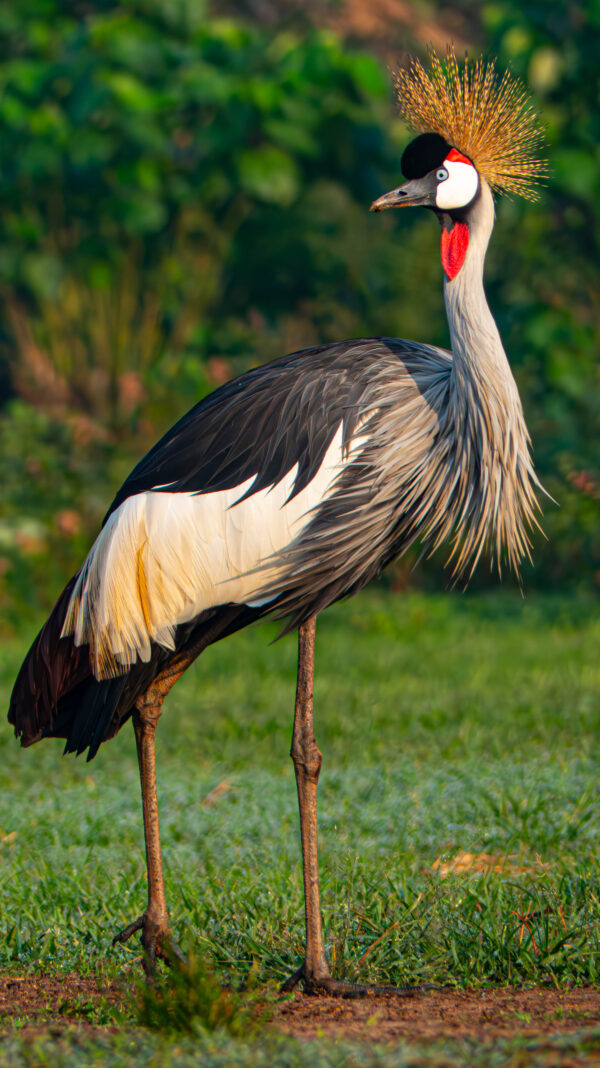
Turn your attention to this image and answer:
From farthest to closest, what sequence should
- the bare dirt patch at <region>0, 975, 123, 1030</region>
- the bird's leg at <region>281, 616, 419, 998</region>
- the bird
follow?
the bird < the bird's leg at <region>281, 616, 419, 998</region> < the bare dirt patch at <region>0, 975, 123, 1030</region>

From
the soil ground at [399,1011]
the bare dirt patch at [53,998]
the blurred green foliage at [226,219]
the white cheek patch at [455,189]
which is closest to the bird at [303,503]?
the white cheek patch at [455,189]

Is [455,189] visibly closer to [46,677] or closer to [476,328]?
[476,328]

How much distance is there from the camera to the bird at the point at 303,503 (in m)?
3.40

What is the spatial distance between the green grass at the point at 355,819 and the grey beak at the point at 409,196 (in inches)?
72.2

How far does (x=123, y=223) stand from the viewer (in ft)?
38.7

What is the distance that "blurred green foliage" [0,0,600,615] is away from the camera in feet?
36.0

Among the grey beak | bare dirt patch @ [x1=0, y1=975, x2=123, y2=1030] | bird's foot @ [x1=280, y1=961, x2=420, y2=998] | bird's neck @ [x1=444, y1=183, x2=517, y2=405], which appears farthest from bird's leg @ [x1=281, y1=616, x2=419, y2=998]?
the grey beak

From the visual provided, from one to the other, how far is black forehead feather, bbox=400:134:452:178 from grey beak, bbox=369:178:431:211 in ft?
0.11

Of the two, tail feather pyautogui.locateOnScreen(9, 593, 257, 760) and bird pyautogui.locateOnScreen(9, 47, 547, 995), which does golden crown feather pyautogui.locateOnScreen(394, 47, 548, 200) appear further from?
tail feather pyautogui.locateOnScreen(9, 593, 257, 760)

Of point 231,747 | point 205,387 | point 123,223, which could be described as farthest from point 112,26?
point 231,747

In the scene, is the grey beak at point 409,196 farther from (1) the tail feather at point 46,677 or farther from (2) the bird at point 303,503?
(1) the tail feather at point 46,677

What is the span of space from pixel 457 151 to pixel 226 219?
906 cm

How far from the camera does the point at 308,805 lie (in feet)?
11.2

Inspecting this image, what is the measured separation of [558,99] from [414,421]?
338 inches
